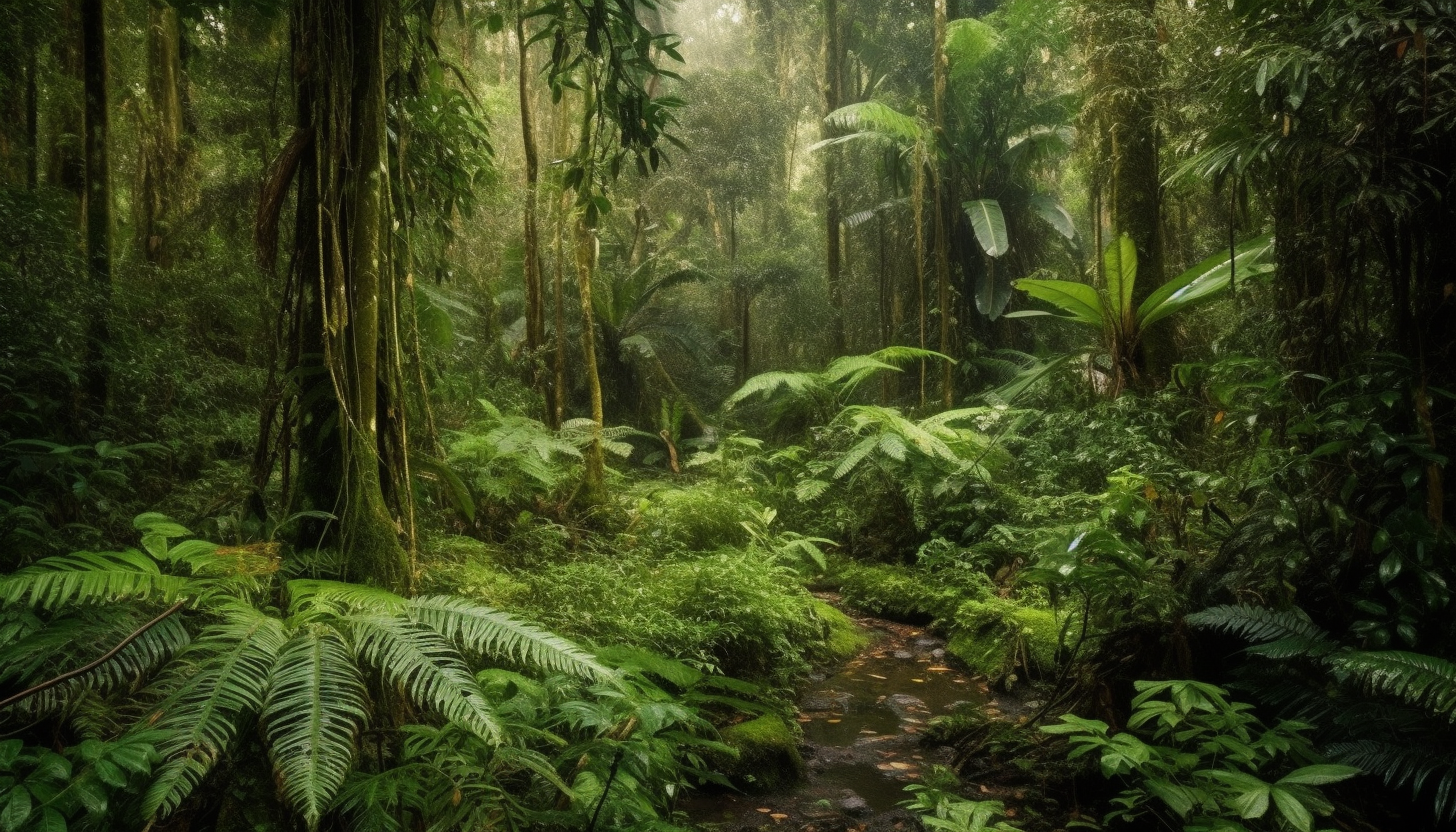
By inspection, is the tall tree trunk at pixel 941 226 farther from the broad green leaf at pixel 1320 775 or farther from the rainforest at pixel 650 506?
the broad green leaf at pixel 1320 775

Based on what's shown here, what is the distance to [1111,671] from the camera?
9.78 ft

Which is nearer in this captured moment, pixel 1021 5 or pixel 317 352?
pixel 317 352

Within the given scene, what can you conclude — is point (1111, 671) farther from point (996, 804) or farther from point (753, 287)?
point (753, 287)

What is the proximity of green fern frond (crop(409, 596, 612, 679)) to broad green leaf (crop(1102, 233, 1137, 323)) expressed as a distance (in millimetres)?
5911

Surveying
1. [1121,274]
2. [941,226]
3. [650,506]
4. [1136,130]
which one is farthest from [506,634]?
[941,226]

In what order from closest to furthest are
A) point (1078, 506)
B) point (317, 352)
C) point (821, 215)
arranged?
point (317, 352) < point (1078, 506) < point (821, 215)

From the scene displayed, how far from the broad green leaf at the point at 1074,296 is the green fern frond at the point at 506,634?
577 centimetres

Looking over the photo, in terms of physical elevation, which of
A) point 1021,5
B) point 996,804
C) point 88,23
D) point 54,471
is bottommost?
point 996,804

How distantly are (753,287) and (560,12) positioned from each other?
10.6m

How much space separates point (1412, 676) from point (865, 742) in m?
2.08

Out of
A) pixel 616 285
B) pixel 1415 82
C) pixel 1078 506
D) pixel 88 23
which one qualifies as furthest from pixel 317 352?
pixel 616 285

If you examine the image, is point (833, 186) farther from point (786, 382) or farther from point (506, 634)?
point (506, 634)

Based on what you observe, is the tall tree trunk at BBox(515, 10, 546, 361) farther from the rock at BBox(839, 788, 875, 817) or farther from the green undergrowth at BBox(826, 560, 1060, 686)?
the rock at BBox(839, 788, 875, 817)

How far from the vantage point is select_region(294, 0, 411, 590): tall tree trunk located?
199 centimetres
